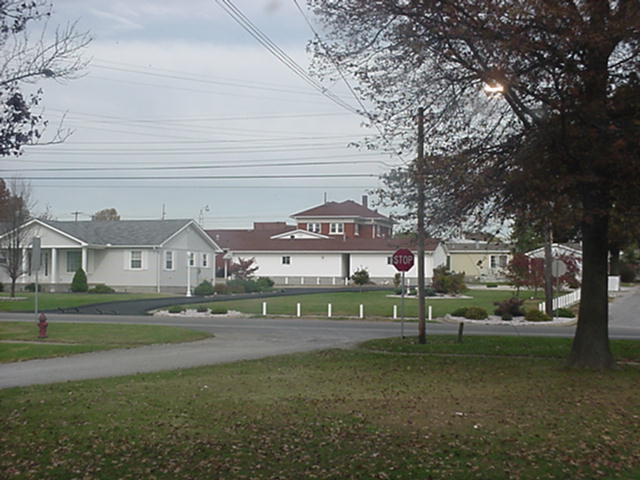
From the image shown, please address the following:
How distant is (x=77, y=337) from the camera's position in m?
24.0

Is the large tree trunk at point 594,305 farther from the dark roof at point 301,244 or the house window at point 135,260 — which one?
the dark roof at point 301,244

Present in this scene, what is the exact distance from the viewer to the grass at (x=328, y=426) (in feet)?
26.1

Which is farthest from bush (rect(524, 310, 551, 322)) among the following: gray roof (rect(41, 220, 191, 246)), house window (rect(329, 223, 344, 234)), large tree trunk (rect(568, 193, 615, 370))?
house window (rect(329, 223, 344, 234))

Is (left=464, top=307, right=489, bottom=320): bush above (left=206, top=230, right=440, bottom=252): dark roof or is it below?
below

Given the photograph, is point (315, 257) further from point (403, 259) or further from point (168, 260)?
point (403, 259)

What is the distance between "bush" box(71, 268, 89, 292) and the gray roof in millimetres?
3155

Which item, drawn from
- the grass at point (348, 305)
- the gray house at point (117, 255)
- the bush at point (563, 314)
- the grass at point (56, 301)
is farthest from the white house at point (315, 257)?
the bush at point (563, 314)

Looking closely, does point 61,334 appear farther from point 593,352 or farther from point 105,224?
point 105,224

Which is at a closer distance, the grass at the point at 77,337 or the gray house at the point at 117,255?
the grass at the point at 77,337

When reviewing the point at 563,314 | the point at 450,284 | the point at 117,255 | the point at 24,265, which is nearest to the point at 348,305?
the point at 563,314

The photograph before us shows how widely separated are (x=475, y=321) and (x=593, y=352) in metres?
17.2

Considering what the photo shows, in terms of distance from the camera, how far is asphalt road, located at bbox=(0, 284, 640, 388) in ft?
54.9

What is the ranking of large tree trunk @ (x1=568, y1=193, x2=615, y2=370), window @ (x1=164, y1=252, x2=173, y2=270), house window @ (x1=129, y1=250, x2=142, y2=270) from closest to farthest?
1. large tree trunk @ (x1=568, y1=193, x2=615, y2=370)
2. house window @ (x1=129, y1=250, x2=142, y2=270)
3. window @ (x1=164, y1=252, x2=173, y2=270)

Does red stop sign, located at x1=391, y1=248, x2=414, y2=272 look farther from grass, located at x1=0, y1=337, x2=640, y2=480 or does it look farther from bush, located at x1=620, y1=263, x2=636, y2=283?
bush, located at x1=620, y1=263, x2=636, y2=283
